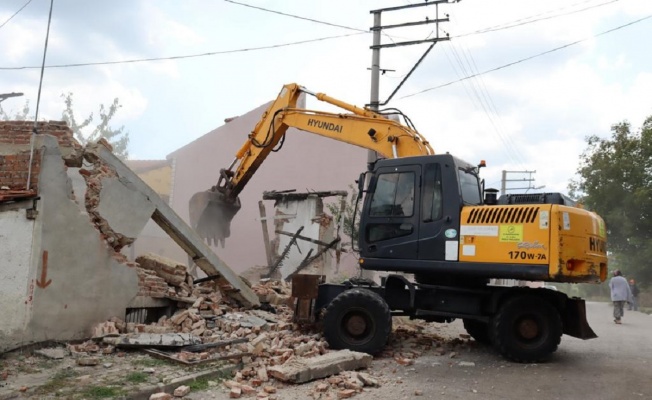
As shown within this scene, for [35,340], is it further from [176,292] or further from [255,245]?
[255,245]

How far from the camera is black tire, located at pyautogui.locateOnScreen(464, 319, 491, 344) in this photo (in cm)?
919

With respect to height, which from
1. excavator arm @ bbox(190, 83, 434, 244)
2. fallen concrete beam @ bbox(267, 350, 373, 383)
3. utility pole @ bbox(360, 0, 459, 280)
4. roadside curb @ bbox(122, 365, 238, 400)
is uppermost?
utility pole @ bbox(360, 0, 459, 280)

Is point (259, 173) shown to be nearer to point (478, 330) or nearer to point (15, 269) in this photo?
point (478, 330)

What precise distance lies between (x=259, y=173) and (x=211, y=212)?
11.7 metres

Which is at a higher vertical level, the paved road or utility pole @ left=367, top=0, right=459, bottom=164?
utility pole @ left=367, top=0, right=459, bottom=164

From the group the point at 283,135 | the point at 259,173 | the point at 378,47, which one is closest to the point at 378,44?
the point at 378,47

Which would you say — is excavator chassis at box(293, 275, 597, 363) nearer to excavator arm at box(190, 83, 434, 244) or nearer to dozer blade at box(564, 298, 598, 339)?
dozer blade at box(564, 298, 598, 339)

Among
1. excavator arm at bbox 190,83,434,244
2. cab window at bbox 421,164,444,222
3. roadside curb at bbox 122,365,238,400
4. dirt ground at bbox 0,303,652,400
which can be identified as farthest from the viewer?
excavator arm at bbox 190,83,434,244

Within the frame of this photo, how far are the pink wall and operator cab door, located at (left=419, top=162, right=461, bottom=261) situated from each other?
14.0 metres

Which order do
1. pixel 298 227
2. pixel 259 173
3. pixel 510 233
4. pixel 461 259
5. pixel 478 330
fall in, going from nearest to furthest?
pixel 510 233, pixel 461 259, pixel 478 330, pixel 298 227, pixel 259 173

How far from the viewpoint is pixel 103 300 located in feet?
25.9

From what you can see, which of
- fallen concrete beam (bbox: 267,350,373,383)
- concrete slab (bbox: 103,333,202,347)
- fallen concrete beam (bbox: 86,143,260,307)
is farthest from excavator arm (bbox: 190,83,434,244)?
concrete slab (bbox: 103,333,202,347)

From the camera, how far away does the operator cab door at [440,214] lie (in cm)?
771

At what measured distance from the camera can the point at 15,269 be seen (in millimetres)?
6980
